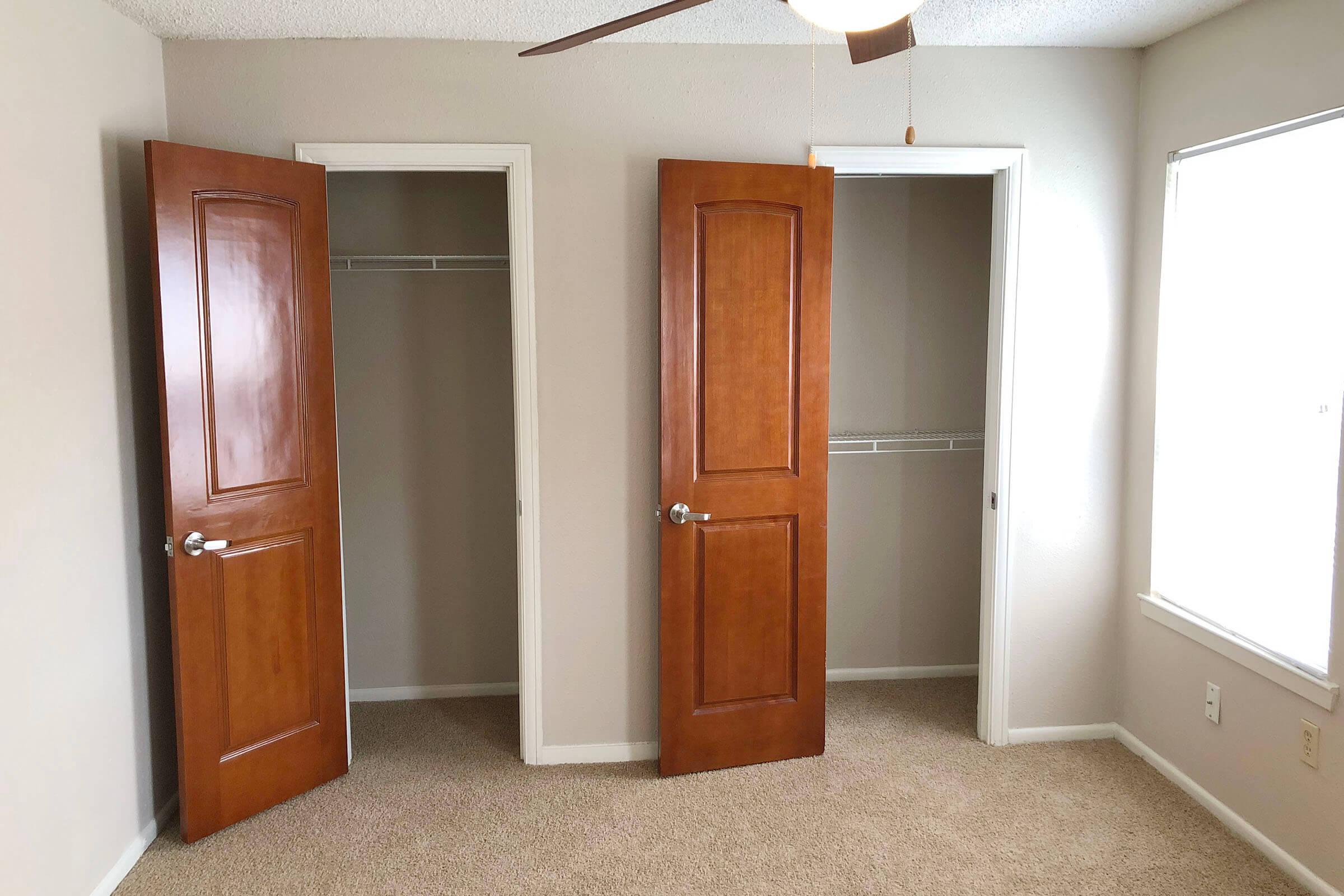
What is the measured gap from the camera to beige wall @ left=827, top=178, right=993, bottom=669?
3850mm

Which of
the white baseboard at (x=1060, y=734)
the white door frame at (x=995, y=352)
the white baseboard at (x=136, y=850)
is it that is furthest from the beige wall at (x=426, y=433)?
the white baseboard at (x=1060, y=734)

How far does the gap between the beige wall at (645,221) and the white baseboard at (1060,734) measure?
43 millimetres

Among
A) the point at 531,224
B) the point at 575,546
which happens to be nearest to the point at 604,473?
the point at 575,546

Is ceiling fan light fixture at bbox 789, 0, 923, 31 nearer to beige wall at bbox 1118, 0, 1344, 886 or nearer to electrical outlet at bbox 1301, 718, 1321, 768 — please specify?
beige wall at bbox 1118, 0, 1344, 886

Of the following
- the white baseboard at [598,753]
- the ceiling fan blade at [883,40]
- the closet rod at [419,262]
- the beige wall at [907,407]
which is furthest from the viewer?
the beige wall at [907,407]

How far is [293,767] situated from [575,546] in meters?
1.15

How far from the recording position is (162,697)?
2848 millimetres

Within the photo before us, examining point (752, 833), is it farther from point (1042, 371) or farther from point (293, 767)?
point (1042, 371)

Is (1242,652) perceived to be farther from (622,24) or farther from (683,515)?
(622,24)

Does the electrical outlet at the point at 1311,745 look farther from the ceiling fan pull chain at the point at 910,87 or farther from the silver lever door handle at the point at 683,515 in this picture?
the ceiling fan pull chain at the point at 910,87

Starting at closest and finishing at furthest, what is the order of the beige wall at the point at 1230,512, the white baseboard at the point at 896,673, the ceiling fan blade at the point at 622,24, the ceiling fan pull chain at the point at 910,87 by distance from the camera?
the ceiling fan blade at the point at 622,24 → the beige wall at the point at 1230,512 → the ceiling fan pull chain at the point at 910,87 → the white baseboard at the point at 896,673

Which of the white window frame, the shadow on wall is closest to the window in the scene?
the white window frame

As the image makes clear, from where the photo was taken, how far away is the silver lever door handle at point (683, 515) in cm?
304

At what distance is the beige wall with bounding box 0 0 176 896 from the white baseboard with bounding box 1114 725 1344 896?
323 centimetres
